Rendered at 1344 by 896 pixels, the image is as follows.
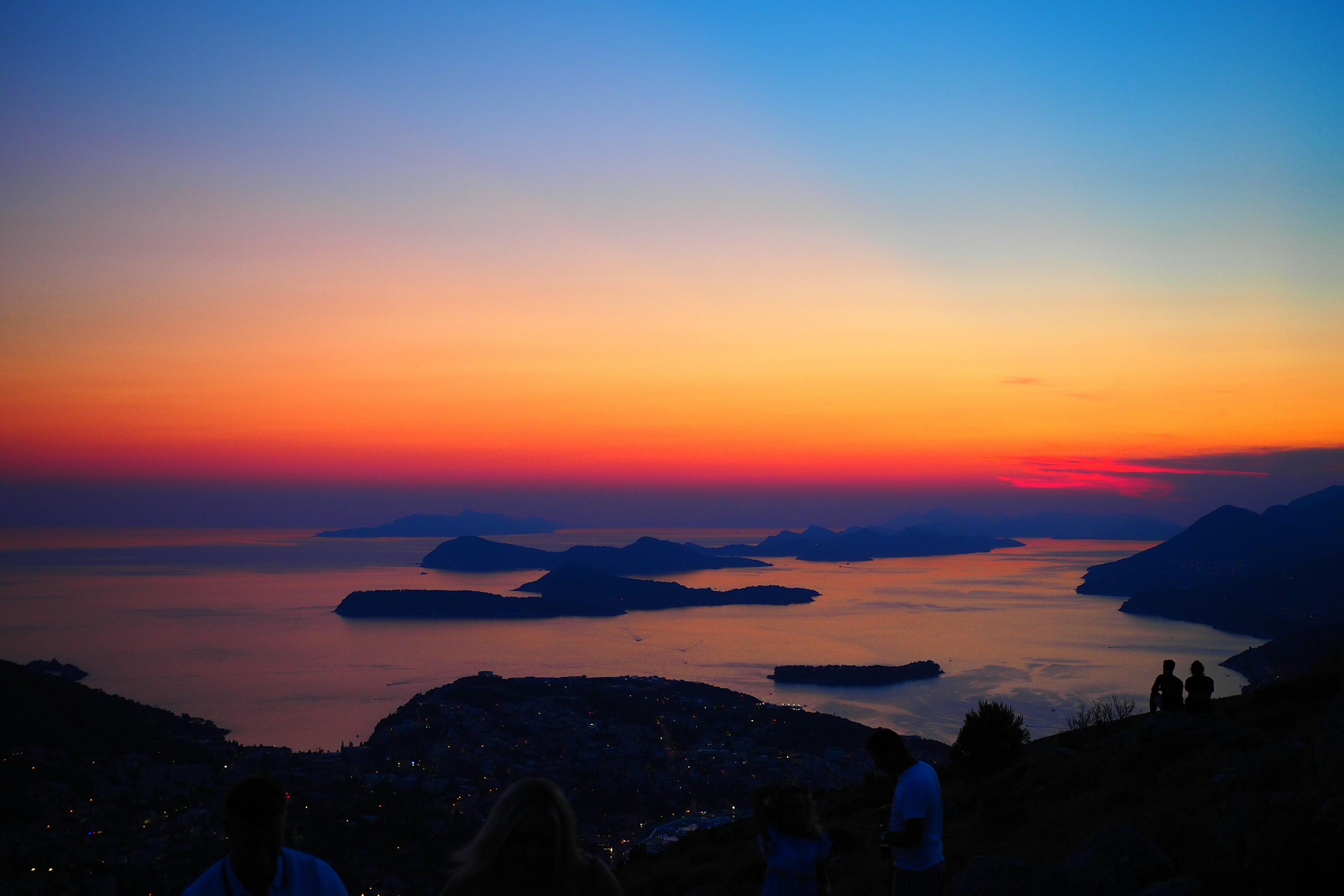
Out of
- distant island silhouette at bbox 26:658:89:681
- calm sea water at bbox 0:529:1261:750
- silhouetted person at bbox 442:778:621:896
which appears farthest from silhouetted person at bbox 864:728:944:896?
distant island silhouette at bbox 26:658:89:681

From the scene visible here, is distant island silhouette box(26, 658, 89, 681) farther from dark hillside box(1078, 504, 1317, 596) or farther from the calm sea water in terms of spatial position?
dark hillside box(1078, 504, 1317, 596)

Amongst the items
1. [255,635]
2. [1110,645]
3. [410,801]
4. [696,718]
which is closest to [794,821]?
[410,801]

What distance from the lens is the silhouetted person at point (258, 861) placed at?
241 cm

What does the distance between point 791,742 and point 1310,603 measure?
82189 millimetres

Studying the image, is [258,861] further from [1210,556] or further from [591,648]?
[1210,556]

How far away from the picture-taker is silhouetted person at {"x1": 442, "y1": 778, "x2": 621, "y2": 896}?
2242 mm

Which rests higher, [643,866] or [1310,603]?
[643,866]

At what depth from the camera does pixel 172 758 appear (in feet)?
106

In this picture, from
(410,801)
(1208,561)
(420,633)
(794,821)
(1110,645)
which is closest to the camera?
(794,821)

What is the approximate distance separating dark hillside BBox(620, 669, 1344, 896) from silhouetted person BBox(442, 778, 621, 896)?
3239 millimetres

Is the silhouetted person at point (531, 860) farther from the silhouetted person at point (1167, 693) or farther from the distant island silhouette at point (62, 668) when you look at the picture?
the distant island silhouette at point (62, 668)

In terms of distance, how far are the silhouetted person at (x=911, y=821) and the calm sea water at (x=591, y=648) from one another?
151 ft

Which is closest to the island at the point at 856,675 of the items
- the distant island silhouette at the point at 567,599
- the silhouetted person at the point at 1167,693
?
the distant island silhouette at the point at 567,599

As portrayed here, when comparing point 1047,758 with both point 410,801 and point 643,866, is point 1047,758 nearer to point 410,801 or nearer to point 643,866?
point 643,866
